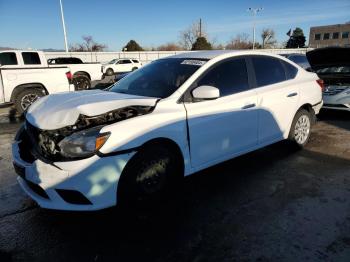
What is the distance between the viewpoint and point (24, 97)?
9727mm

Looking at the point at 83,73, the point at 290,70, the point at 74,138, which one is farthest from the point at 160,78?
the point at 83,73

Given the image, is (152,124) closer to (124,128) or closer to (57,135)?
(124,128)

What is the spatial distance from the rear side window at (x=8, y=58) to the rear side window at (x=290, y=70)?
8624mm

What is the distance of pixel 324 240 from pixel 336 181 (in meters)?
1.56

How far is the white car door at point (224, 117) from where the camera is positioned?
3.82 meters

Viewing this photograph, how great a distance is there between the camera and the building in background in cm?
9062

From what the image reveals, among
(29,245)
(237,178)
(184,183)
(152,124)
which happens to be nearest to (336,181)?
(237,178)

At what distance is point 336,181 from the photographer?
4.32 meters

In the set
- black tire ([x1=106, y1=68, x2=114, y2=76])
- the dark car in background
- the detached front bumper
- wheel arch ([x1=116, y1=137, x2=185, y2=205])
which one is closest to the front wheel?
wheel arch ([x1=116, y1=137, x2=185, y2=205])

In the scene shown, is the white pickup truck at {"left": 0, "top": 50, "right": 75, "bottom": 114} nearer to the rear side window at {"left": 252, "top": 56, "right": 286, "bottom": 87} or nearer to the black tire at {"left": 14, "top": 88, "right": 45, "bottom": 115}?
the black tire at {"left": 14, "top": 88, "right": 45, "bottom": 115}

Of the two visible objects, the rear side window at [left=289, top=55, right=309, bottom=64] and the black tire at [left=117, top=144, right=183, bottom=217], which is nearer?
the black tire at [left=117, top=144, right=183, bottom=217]

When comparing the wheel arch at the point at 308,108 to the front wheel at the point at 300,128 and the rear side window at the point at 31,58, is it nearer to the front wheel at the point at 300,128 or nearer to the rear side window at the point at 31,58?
the front wheel at the point at 300,128

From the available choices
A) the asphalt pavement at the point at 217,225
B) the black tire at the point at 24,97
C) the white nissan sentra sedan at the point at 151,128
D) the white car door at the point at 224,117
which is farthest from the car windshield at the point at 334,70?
the black tire at the point at 24,97

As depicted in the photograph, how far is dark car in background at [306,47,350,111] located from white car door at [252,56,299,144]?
121 inches
